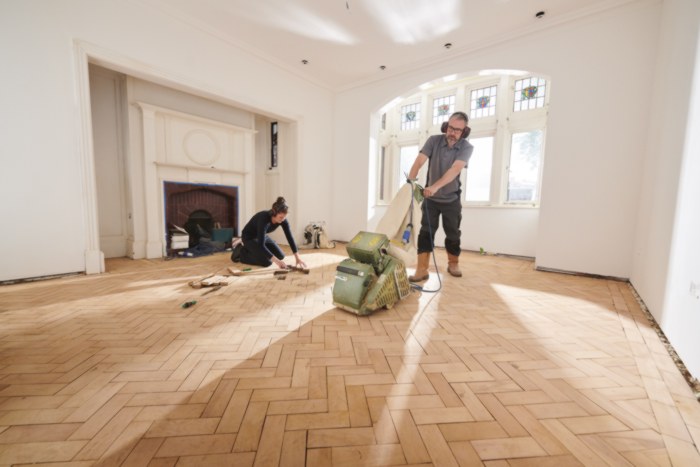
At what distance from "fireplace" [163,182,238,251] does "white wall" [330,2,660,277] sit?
16.1 feet

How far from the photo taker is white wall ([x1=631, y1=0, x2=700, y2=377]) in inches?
60.2

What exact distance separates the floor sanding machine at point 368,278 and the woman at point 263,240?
46.9 inches

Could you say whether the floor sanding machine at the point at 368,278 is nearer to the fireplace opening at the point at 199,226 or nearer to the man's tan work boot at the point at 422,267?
the man's tan work boot at the point at 422,267

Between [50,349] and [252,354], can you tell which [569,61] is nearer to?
[252,354]

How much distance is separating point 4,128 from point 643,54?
6610 mm

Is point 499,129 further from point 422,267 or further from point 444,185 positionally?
point 422,267

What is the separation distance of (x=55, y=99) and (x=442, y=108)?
19.6ft

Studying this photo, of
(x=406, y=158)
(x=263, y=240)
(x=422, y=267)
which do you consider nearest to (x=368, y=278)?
(x=422, y=267)

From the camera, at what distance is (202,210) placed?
4922 mm

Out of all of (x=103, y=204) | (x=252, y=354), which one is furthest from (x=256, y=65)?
(x=252, y=354)

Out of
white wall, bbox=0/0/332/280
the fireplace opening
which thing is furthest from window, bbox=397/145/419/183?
white wall, bbox=0/0/332/280

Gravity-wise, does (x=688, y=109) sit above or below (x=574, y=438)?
above

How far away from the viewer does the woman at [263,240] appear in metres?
3.23

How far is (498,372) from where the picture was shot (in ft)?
4.44
